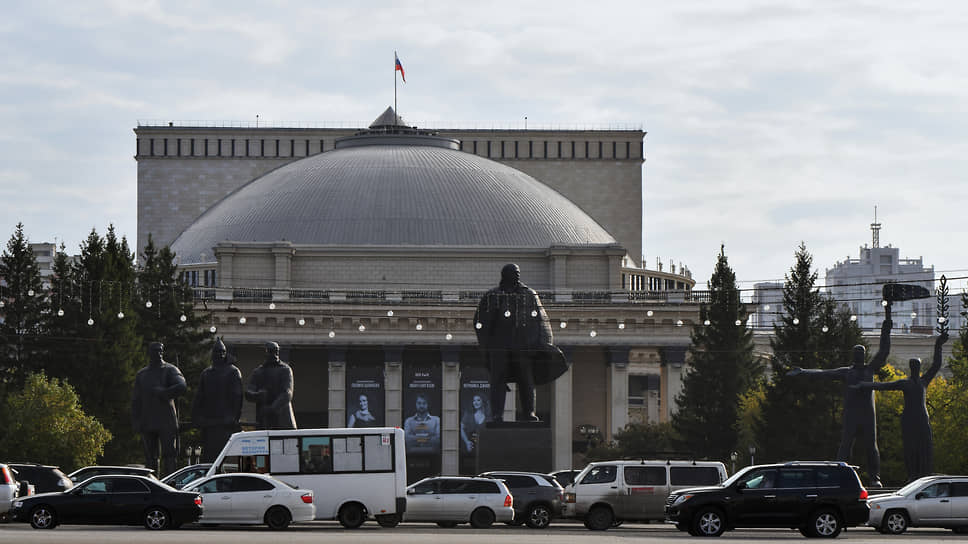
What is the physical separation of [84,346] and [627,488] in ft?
118

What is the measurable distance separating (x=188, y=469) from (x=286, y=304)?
54.1 m

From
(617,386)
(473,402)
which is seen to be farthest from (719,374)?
(617,386)

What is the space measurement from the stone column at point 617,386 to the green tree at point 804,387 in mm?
24100

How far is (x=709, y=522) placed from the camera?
133 feet

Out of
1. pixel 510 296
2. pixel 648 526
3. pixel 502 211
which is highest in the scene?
pixel 502 211

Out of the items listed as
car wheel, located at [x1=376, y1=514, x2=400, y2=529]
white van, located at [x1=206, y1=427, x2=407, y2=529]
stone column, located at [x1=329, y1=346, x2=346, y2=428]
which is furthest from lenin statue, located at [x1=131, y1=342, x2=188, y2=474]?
stone column, located at [x1=329, y1=346, x2=346, y2=428]

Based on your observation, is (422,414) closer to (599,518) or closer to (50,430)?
(50,430)

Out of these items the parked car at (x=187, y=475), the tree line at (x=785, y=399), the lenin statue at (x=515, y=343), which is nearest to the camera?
the lenin statue at (x=515, y=343)

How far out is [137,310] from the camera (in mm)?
84375

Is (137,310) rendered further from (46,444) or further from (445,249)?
(445,249)

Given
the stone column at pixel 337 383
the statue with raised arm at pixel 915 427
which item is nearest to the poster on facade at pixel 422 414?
the stone column at pixel 337 383

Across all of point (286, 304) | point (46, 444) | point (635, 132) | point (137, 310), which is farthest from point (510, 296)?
point (635, 132)

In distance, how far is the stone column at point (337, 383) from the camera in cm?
10575

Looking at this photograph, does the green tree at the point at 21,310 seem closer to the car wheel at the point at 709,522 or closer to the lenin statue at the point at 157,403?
the lenin statue at the point at 157,403
